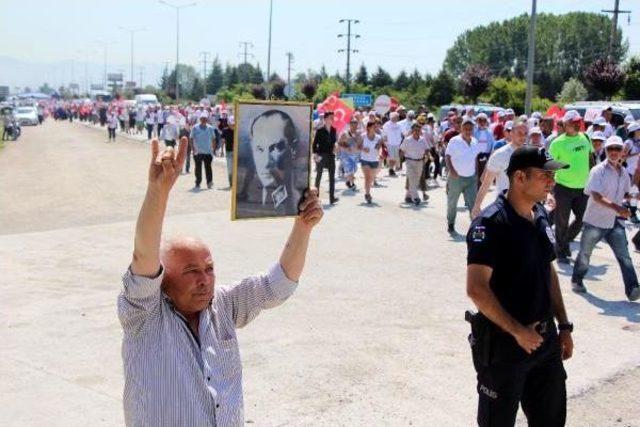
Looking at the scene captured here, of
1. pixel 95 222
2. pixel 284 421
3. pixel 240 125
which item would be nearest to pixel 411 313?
pixel 284 421

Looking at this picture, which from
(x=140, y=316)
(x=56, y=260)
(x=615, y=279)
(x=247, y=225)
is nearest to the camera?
(x=140, y=316)

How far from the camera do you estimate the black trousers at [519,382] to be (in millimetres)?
3791

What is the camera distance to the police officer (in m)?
3.80

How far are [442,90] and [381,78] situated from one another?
18.8 metres

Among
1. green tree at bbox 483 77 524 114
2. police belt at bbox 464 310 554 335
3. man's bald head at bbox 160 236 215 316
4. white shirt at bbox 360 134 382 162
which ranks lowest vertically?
police belt at bbox 464 310 554 335

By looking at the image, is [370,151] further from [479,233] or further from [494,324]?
[494,324]

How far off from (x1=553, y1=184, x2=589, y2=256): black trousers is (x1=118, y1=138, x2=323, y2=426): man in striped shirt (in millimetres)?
7632

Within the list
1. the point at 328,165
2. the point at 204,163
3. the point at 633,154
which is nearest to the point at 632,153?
the point at 633,154

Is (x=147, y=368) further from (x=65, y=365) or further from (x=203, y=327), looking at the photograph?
(x=65, y=365)

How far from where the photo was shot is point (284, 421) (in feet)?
16.7

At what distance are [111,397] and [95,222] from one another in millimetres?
8251

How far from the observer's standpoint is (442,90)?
5584 cm

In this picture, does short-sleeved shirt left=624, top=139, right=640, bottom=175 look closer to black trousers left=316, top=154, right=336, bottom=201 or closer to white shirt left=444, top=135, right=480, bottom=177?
white shirt left=444, top=135, right=480, bottom=177

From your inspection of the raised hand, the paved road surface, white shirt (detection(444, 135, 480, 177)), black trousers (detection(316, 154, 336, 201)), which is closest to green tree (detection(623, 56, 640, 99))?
black trousers (detection(316, 154, 336, 201))
